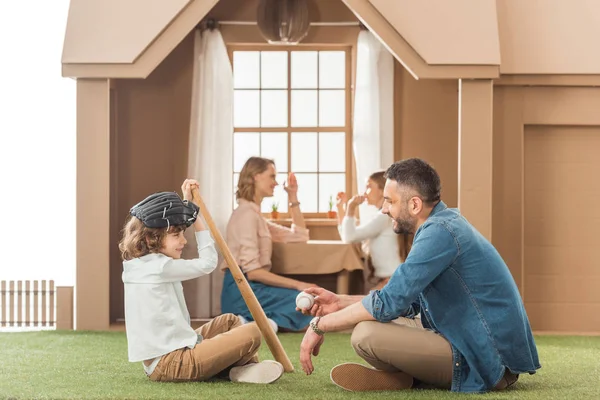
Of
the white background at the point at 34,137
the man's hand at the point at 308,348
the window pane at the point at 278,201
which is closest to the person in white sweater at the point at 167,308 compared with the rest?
the man's hand at the point at 308,348

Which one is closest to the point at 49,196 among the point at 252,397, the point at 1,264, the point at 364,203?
the point at 1,264

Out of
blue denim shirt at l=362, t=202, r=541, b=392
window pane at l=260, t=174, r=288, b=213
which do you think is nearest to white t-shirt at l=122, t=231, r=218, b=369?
blue denim shirt at l=362, t=202, r=541, b=392

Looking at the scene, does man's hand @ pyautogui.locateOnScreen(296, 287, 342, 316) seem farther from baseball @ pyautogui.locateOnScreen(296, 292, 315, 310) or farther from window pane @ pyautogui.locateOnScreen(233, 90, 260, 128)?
window pane @ pyautogui.locateOnScreen(233, 90, 260, 128)

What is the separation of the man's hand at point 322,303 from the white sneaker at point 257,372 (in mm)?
390

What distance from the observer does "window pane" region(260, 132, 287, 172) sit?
9.64 m

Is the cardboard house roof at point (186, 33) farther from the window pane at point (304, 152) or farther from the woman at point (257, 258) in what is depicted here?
the window pane at point (304, 152)

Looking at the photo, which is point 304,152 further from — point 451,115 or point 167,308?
point 167,308

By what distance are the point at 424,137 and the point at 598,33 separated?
1868mm

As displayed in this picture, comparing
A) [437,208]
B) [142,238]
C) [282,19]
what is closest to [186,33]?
[282,19]

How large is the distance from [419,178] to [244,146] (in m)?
5.09

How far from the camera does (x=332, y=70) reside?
31.5ft

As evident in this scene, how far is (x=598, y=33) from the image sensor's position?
331 inches

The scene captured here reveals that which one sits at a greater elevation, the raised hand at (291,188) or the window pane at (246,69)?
the window pane at (246,69)

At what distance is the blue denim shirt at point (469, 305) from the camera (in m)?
4.54
